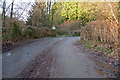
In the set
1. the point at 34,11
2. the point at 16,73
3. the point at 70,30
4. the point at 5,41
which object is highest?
the point at 34,11

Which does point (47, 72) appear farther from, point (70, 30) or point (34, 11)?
point (70, 30)

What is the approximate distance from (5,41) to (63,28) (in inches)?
1097

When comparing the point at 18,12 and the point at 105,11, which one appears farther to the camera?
the point at 18,12

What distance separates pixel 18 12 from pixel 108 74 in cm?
1600

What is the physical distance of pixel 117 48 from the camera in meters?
6.15

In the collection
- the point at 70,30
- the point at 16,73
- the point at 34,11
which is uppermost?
the point at 34,11

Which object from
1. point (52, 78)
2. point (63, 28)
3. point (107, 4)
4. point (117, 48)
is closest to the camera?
point (52, 78)

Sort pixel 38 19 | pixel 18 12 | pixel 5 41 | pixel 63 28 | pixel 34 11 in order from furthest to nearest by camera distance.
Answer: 1. pixel 63 28
2. pixel 38 19
3. pixel 34 11
4. pixel 18 12
5. pixel 5 41

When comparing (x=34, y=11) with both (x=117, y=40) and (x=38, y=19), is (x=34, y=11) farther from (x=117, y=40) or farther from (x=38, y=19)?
(x=117, y=40)

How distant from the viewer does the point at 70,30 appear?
38375 millimetres

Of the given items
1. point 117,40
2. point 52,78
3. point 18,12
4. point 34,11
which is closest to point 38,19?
point 34,11

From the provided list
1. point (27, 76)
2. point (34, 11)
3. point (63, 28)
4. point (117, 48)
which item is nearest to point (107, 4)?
point (117, 48)

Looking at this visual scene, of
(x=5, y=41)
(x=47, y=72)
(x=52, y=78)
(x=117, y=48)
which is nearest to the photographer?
(x=52, y=78)

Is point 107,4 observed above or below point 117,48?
above
